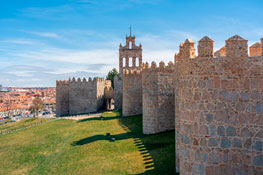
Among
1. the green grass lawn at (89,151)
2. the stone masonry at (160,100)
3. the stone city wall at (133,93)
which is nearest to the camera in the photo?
the green grass lawn at (89,151)

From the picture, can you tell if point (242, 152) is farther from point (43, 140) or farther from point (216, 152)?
point (43, 140)

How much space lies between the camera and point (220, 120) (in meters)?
6.63

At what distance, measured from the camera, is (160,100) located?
1836 centimetres

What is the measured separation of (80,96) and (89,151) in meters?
21.6

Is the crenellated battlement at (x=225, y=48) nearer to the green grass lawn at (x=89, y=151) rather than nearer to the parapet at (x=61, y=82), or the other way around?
the green grass lawn at (x=89, y=151)

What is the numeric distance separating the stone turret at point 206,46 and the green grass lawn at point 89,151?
6.68m

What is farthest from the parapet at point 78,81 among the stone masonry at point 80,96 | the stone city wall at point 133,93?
the stone city wall at point 133,93

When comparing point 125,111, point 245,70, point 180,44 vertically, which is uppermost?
point 180,44

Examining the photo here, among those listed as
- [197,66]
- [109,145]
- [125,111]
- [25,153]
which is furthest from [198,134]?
[125,111]

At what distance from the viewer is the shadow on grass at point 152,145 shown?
12.0 meters

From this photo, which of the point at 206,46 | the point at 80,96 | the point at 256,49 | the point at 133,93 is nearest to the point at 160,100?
the point at 133,93

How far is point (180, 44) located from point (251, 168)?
16.1ft

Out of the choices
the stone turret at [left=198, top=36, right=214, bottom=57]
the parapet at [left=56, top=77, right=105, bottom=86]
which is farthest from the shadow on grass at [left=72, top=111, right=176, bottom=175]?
the parapet at [left=56, top=77, right=105, bottom=86]

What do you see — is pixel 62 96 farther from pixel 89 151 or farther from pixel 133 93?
pixel 89 151
